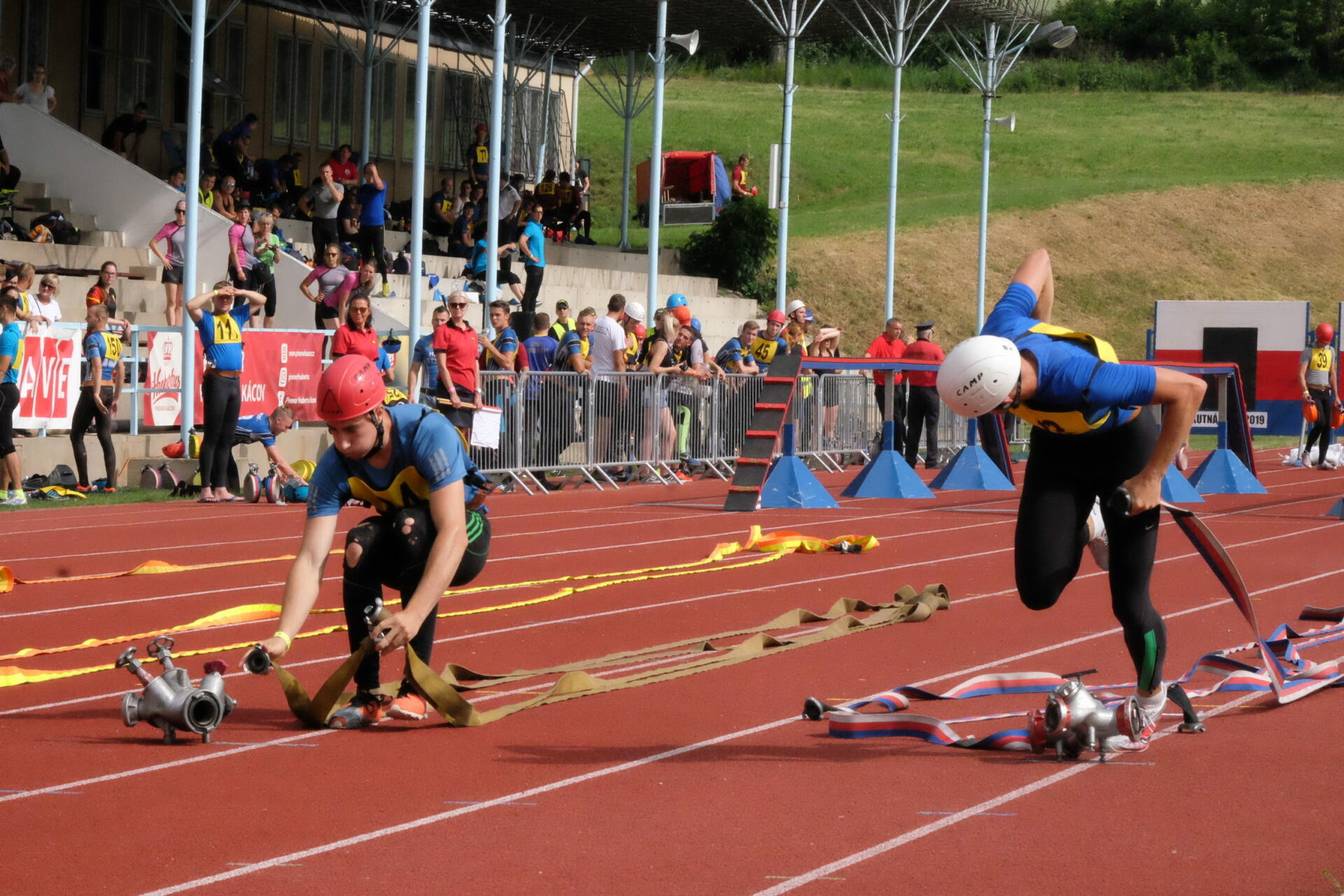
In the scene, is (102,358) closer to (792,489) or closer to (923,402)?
(792,489)

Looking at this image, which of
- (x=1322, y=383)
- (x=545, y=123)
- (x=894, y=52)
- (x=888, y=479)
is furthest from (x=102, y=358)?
(x=545, y=123)

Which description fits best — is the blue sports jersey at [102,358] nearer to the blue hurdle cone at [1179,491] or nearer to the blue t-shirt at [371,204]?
the blue t-shirt at [371,204]

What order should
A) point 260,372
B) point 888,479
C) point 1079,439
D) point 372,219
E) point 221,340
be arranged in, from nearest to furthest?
1. point 1079,439
2. point 221,340
3. point 888,479
4. point 260,372
5. point 372,219

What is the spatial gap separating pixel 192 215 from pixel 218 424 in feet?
13.9

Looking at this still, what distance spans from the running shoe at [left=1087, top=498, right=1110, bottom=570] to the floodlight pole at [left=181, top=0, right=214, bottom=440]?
527 inches

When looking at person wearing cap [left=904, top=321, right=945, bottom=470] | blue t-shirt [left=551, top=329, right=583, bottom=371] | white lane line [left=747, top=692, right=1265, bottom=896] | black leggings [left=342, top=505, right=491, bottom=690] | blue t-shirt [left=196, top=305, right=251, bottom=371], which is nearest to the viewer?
white lane line [left=747, top=692, right=1265, bottom=896]

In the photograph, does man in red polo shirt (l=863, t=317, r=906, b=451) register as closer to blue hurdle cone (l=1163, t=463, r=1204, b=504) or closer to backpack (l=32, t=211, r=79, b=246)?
blue hurdle cone (l=1163, t=463, r=1204, b=504)

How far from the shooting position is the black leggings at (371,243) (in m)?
24.5

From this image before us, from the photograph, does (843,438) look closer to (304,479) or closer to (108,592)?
(304,479)

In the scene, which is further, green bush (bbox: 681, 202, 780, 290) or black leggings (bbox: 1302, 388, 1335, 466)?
green bush (bbox: 681, 202, 780, 290)

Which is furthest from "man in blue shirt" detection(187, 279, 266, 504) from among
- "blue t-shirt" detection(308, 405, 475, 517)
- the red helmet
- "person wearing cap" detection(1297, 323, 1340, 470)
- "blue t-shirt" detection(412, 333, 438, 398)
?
"person wearing cap" detection(1297, 323, 1340, 470)

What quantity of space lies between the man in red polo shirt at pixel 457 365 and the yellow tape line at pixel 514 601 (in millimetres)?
4568

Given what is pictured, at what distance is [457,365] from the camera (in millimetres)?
17609

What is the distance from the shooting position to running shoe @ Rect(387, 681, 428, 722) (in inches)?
264
